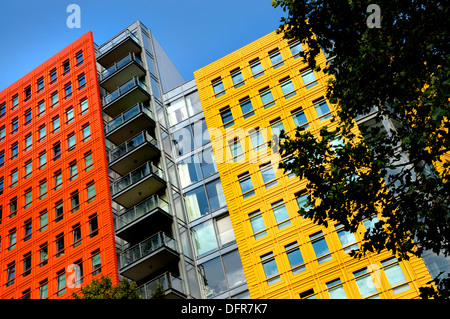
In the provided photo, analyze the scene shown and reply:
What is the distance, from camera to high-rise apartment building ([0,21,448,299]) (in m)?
27.9

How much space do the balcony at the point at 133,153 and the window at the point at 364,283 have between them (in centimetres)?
1627

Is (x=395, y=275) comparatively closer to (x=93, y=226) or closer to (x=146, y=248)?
(x=146, y=248)

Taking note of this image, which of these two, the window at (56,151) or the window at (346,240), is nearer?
the window at (346,240)

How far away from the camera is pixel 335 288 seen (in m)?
26.0

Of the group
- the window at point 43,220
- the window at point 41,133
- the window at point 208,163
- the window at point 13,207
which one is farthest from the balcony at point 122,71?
the window at point 13,207

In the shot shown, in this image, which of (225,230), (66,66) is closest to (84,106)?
(66,66)

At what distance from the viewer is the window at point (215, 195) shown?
32.2 meters

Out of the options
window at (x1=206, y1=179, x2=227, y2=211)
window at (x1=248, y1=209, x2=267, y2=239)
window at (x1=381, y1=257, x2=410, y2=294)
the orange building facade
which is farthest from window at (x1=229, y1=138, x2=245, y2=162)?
window at (x1=381, y1=257, x2=410, y2=294)

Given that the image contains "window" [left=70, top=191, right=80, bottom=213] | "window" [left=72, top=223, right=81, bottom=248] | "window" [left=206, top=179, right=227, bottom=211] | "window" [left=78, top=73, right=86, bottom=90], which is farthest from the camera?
"window" [left=78, top=73, right=86, bottom=90]

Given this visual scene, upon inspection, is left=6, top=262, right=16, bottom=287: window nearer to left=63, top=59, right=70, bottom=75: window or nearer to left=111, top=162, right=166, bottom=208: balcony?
left=111, top=162, right=166, bottom=208: balcony

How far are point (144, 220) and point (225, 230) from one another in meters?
5.11

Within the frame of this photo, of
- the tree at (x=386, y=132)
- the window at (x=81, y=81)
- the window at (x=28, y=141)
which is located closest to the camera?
the tree at (x=386, y=132)

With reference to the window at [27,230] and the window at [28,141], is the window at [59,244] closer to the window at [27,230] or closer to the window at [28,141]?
the window at [27,230]

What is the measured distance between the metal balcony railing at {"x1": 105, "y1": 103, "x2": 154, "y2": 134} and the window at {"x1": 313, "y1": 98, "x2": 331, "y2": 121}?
12.3 metres
